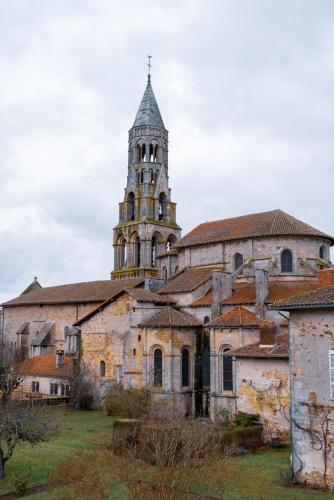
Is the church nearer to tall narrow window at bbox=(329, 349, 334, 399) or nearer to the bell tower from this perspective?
tall narrow window at bbox=(329, 349, 334, 399)

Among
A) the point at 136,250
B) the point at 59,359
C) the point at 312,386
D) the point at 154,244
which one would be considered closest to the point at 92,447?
the point at 312,386

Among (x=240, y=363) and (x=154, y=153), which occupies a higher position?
(x=154, y=153)

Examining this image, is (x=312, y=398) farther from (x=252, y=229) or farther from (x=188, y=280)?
(x=252, y=229)

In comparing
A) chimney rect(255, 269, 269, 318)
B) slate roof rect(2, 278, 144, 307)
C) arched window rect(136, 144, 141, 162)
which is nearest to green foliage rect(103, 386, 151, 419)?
chimney rect(255, 269, 269, 318)

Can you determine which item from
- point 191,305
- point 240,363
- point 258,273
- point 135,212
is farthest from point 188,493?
point 135,212

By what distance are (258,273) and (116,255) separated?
35.9 metres

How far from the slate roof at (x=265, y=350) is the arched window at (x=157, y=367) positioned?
6.66 meters

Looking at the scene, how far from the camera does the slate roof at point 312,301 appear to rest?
18020 millimetres

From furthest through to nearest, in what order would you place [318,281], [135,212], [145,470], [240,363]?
[135,212]
[318,281]
[240,363]
[145,470]

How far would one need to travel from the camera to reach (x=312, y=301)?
18.5 meters

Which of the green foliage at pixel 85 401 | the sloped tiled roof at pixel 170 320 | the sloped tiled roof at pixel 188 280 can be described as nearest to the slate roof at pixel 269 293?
the sloped tiled roof at pixel 188 280

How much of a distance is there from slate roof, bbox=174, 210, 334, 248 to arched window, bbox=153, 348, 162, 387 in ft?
35.7

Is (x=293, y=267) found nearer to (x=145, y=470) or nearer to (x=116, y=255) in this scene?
(x=145, y=470)

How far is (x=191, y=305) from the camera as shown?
3812cm
